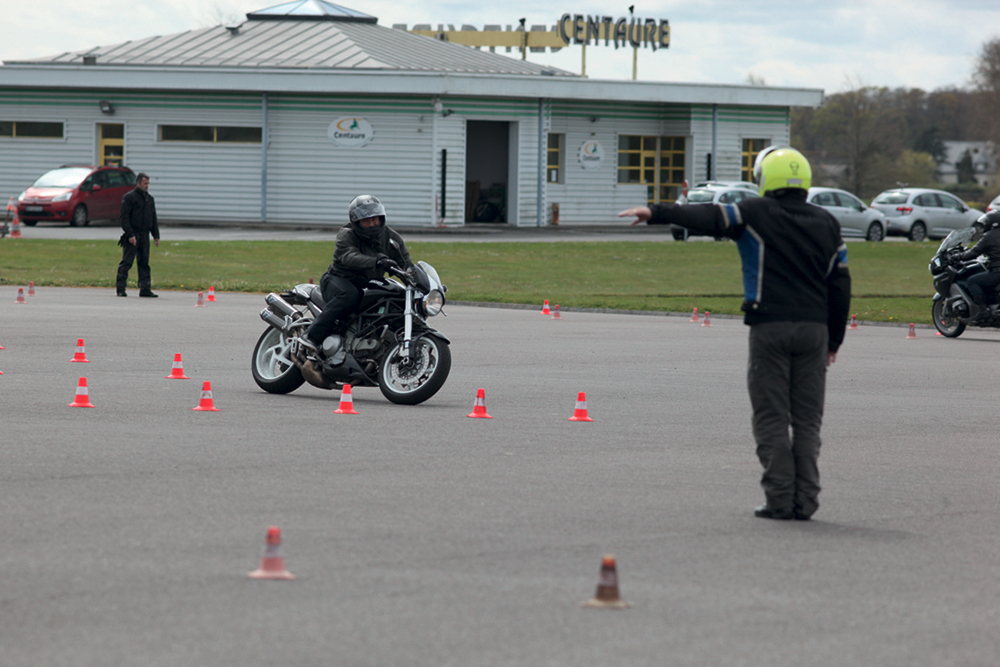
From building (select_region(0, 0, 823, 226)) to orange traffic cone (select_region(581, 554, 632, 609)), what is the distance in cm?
4102

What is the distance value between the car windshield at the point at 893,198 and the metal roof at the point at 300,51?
13.5 m

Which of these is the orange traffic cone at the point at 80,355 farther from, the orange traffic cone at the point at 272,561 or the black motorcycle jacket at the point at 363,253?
the orange traffic cone at the point at 272,561

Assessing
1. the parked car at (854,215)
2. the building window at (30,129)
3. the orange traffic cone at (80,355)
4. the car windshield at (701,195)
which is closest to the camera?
the orange traffic cone at (80,355)

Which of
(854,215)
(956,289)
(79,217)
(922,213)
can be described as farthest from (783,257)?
(922,213)

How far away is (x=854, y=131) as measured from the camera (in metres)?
83.4

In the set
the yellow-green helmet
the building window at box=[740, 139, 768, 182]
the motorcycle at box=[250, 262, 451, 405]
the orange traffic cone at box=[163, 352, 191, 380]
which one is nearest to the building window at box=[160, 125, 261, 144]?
the building window at box=[740, 139, 768, 182]

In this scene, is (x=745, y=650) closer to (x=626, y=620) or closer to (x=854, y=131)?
(x=626, y=620)

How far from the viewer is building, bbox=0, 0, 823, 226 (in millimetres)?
46281

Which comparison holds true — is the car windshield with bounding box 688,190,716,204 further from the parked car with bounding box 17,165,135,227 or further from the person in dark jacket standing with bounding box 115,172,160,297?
the person in dark jacket standing with bounding box 115,172,160,297

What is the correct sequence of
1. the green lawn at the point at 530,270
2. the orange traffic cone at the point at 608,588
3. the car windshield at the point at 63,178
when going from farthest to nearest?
the car windshield at the point at 63,178, the green lawn at the point at 530,270, the orange traffic cone at the point at 608,588

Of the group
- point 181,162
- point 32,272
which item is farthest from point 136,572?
point 181,162

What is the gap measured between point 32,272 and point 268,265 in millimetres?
5018

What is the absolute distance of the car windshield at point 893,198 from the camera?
4675 centimetres

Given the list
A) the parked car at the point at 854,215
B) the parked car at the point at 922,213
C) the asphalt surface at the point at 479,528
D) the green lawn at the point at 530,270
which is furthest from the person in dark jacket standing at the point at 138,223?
the parked car at the point at 922,213
